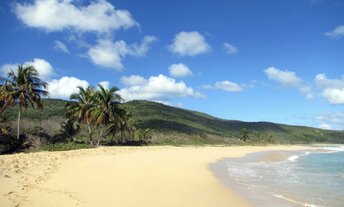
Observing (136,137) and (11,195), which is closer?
(11,195)

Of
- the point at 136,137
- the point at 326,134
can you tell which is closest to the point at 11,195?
the point at 136,137

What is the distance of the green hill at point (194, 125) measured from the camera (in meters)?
76.8

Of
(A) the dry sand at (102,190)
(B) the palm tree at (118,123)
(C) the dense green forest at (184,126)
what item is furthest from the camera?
(C) the dense green forest at (184,126)

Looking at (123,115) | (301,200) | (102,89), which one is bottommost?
(301,200)

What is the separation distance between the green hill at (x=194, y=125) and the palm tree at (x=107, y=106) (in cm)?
920

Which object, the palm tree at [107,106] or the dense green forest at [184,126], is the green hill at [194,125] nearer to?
the dense green forest at [184,126]

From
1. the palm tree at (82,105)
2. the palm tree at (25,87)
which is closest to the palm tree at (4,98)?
the palm tree at (25,87)

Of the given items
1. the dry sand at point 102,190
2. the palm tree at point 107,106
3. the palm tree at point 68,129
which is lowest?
the dry sand at point 102,190

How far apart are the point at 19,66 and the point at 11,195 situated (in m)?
25.1

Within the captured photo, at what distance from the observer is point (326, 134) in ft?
589

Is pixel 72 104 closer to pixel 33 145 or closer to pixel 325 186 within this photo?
pixel 33 145

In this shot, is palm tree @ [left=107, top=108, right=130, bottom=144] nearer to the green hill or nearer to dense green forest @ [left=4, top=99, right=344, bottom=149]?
dense green forest @ [left=4, top=99, right=344, bottom=149]

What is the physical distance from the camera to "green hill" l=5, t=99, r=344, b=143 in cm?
7675

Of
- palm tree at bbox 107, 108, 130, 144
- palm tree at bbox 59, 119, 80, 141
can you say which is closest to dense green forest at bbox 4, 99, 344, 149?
palm tree at bbox 107, 108, 130, 144
